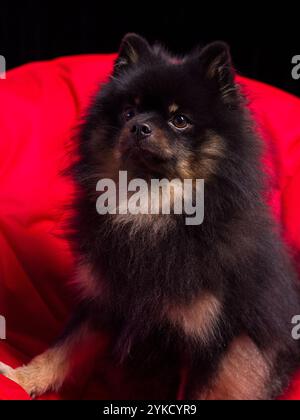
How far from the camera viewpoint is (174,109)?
1.92 metres

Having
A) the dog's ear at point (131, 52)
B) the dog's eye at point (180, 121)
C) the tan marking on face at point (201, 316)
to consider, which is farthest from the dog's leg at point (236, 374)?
the dog's ear at point (131, 52)

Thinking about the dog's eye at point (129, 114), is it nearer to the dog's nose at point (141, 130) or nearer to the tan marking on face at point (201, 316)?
the dog's nose at point (141, 130)

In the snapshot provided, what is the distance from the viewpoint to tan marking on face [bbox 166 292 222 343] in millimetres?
1881

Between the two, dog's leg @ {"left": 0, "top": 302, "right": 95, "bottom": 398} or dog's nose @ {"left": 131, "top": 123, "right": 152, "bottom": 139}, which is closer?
dog's nose @ {"left": 131, "top": 123, "right": 152, "bottom": 139}

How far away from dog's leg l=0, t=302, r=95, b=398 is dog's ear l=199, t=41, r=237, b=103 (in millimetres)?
823

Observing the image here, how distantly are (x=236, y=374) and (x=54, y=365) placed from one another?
60 cm

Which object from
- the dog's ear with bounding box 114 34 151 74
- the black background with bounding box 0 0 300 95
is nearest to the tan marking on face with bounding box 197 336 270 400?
the dog's ear with bounding box 114 34 151 74

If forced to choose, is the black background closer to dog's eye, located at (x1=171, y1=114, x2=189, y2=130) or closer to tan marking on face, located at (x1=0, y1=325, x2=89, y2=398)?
dog's eye, located at (x1=171, y1=114, x2=189, y2=130)

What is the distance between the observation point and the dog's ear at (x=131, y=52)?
2123 millimetres

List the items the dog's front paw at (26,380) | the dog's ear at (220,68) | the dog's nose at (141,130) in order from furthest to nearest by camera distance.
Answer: the dog's front paw at (26,380) < the dog's ear at (220,68) < the dog's nose at (141,130)

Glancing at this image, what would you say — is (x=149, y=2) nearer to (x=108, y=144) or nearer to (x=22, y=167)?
(x=22, y=167)

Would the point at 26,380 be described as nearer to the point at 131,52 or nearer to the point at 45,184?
the point at 45,184

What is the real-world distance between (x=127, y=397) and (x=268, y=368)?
0.48m

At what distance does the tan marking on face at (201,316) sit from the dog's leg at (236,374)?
0.11 metres
